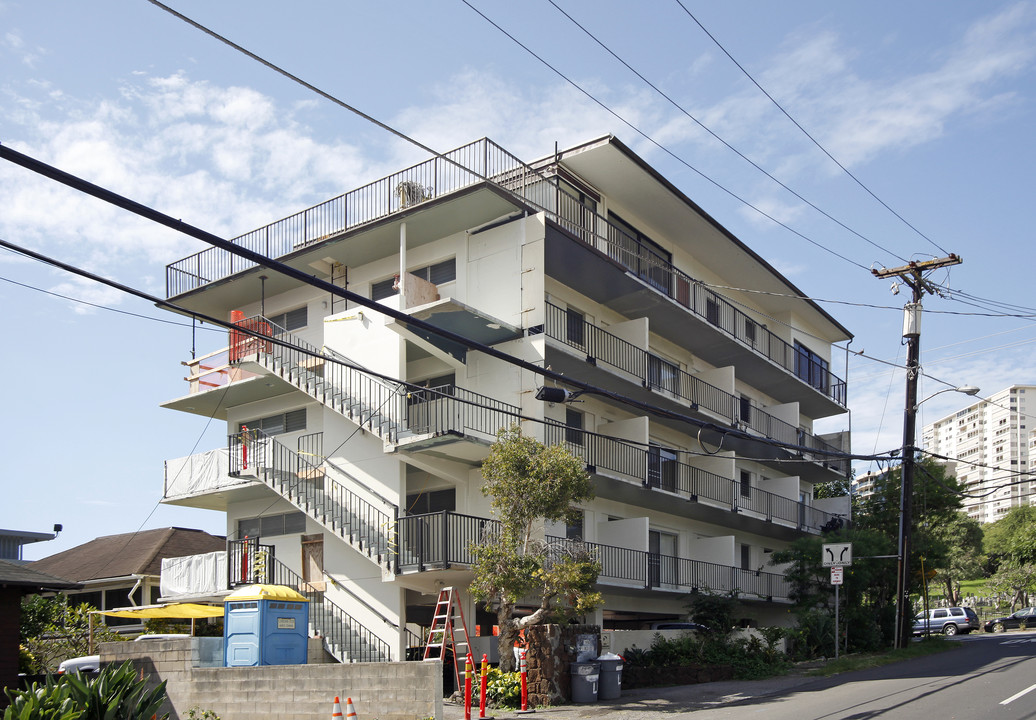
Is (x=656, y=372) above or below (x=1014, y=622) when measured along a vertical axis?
above

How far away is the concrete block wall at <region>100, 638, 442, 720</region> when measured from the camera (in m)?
16.3

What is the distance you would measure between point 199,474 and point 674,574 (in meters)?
14.3

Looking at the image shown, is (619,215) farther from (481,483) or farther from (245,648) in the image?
(245,648)

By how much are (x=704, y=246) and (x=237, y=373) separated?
15830mm

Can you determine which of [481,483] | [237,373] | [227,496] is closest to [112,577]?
[227,496]

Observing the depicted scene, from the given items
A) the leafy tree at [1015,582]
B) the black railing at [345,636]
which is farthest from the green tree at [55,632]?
the leafy tree at [1015,582]

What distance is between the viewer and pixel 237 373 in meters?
29.8

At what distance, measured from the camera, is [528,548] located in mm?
20484

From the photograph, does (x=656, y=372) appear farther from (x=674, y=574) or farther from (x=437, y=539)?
(x=437, y=539)

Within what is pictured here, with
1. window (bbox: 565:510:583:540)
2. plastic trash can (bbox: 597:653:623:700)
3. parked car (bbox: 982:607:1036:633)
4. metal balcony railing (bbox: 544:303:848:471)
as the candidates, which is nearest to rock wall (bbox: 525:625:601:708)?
plastic trash can (bbox: 597:653:623:700)

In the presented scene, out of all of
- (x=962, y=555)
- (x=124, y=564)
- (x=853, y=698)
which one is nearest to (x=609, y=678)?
(x=853, y=698)

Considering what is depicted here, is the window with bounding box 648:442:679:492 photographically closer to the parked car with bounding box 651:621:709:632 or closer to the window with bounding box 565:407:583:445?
the window with bounding box 565:407:583:445

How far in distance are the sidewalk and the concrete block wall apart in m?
0.97

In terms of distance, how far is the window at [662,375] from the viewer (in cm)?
2964
